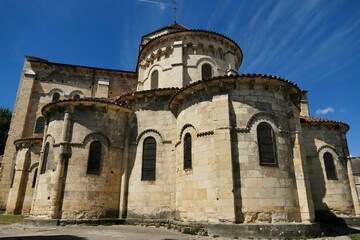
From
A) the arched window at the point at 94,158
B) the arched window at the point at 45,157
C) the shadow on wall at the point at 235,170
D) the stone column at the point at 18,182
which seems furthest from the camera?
the stone column at the point at 18,182

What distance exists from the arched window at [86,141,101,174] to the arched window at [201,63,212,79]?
7933 mm

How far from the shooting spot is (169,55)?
1711cm

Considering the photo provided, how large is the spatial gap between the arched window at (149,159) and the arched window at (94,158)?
7.50ft

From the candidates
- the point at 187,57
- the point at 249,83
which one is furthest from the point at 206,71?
the point at 249,83

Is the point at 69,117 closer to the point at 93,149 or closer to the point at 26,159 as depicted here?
the point at 93,149

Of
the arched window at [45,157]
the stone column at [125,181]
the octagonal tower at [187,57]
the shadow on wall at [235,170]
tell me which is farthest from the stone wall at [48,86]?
the shadow on wall at [235,170]

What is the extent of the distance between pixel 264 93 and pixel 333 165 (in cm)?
723

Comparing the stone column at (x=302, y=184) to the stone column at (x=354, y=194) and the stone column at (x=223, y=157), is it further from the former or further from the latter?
the stone column at (x=354, y=194)

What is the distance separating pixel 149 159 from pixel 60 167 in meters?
4.29

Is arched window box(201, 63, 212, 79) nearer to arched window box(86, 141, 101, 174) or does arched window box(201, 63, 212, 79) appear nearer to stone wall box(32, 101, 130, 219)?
stone wall box(32, 101, 130, 219)

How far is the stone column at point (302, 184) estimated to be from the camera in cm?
945

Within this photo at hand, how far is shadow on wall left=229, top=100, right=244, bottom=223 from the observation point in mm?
9023

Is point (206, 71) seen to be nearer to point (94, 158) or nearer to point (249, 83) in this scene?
point (249, 83)

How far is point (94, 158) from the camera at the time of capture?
41.9ft
